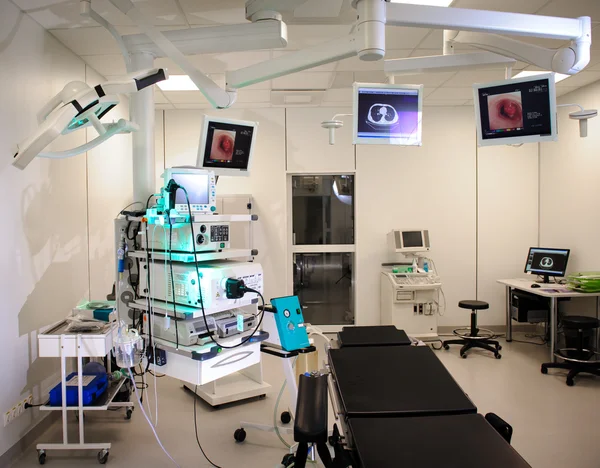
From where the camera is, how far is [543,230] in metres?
5.86

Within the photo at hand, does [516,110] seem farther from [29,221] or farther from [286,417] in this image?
[29,221]

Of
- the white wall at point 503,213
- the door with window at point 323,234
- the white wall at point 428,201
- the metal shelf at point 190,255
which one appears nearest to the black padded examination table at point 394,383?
the metal shelf at point 190,255

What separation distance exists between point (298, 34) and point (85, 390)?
3109 mm

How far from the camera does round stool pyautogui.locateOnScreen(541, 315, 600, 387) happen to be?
4172 mm

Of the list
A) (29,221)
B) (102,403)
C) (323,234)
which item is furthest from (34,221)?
(323,234)

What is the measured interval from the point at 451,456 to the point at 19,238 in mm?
2945

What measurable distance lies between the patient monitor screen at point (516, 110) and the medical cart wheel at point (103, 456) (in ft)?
11.4

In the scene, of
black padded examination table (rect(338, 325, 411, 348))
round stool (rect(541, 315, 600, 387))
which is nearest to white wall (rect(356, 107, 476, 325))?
round stool (rect(541, 315, 600, 387))

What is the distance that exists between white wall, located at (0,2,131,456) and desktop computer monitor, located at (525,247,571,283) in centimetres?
498

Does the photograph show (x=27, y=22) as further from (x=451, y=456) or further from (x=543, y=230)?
(x=543, y=230)

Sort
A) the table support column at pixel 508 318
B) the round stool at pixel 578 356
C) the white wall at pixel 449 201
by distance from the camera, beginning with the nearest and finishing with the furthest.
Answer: the round stool at pixel 578 356
the table support column at pixel 508 318
the white wall at pixel 449 201

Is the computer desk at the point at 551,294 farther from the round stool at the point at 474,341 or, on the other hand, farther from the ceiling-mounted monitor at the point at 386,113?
the ceiling-mounted monitor at the point at 386,113

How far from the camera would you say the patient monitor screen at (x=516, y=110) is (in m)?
3.14

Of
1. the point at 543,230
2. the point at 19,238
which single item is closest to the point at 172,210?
the point at 19,238
